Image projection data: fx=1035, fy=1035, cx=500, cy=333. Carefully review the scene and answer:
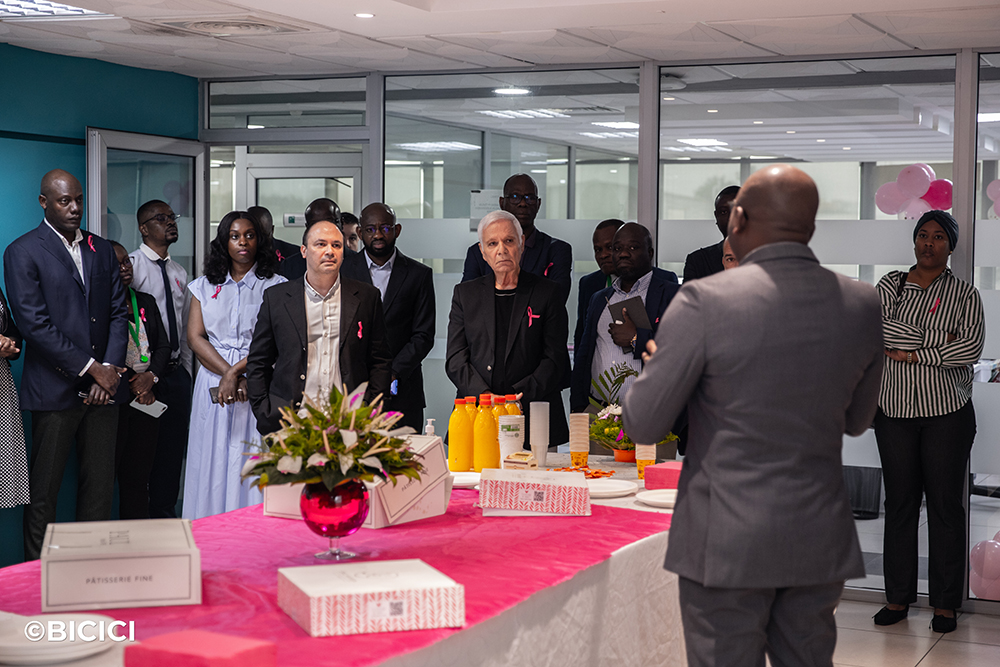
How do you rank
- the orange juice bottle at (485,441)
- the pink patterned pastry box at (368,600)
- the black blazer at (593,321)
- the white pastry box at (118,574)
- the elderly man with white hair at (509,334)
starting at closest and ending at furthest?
the pink patterned pastry box at (368,600), the white pastry box at (118,574), the orange juice bottle at (485,441), the elderly man with white hair at (509,334), the black blazer at (593,321)

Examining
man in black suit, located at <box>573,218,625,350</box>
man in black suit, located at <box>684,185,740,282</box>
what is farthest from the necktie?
man in black suit, located at <box>684,185,740,282</box>

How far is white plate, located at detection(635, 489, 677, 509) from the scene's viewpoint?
2.96 meters

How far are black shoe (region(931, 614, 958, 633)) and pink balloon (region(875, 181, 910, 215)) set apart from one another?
2.01 metres

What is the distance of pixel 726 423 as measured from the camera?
1.92 metres

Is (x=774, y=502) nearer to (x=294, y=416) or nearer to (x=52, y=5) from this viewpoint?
(x=294, y=416)

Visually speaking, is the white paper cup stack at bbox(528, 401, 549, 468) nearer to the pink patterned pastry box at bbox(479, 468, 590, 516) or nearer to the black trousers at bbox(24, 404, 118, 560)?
the pink patterned pastry box at bbox(479, 468, 590, 516)

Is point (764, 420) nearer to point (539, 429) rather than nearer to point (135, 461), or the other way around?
point (539, 429)

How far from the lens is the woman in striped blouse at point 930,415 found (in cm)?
473

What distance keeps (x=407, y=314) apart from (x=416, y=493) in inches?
97.8

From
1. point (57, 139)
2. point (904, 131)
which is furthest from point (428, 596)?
point (57, 139)

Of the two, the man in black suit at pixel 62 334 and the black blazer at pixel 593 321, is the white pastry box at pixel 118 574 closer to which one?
the black blazer at pixel 593 321

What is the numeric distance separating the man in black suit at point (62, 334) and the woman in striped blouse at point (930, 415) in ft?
12.1

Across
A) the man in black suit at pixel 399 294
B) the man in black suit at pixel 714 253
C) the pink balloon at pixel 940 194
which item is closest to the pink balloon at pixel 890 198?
the pink balloon at pixel 940 194

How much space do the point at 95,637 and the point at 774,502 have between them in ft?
4.00
